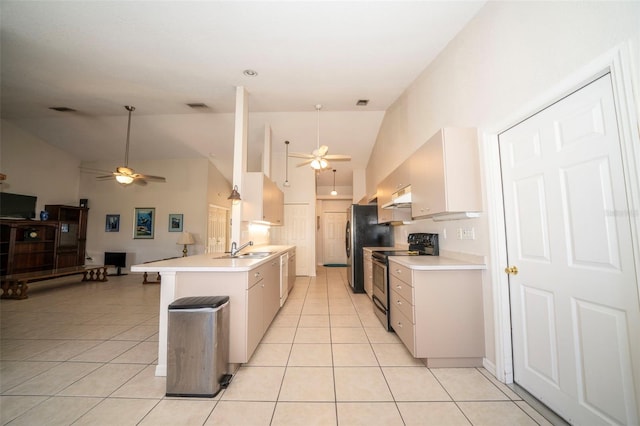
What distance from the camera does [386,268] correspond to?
2793 mm

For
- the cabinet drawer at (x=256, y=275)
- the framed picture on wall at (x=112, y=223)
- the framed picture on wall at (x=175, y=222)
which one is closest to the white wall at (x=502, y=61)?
the cabinet drawer at (x=256, y=275)

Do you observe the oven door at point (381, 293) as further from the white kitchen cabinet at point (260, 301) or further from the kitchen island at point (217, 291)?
the kitchen island at point (217, 291)

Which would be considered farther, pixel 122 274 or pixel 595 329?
pixel 122 274

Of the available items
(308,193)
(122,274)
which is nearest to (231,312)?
(308,193)

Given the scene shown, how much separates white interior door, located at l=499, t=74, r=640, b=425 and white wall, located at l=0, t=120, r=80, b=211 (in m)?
9.45

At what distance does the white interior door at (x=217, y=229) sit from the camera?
24.0 feet

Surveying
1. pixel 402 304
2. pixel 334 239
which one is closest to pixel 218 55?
pixel 402 304

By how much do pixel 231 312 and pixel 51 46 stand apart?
364cm

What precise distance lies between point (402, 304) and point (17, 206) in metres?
8.62

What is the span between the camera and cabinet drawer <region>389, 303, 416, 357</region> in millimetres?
2068

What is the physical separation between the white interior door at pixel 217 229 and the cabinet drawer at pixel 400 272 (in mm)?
6038

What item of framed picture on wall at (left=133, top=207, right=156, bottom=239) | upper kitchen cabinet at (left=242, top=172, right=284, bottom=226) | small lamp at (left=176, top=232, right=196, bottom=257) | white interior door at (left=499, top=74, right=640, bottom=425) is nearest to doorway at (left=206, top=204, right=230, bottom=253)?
small lamp at (left=176, top=232, right=196, bottom=257)

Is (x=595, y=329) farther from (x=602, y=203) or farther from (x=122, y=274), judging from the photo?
(x=122, y=274)

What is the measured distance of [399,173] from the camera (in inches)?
124
